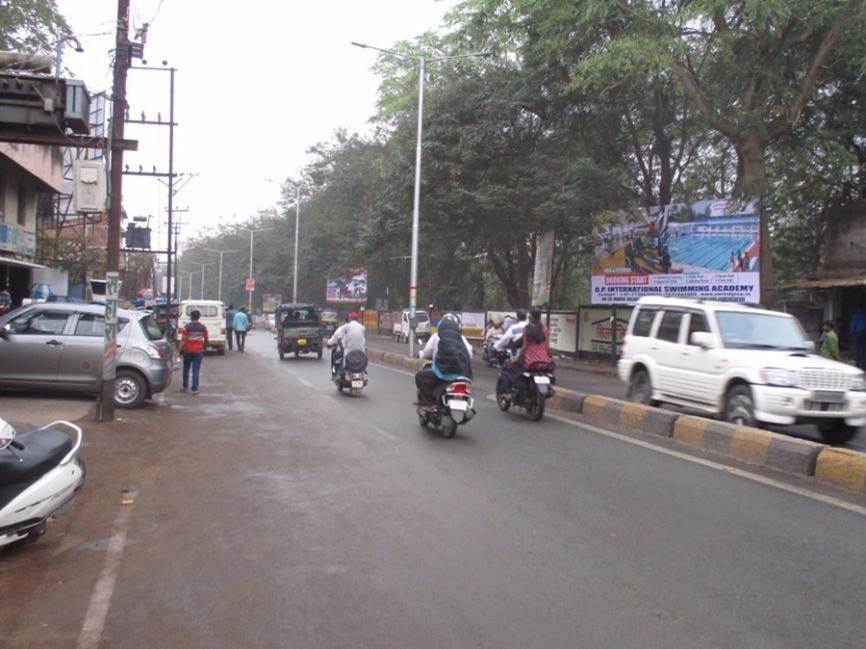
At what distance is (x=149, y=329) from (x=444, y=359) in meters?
5.58

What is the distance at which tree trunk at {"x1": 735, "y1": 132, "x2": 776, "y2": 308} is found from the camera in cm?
→ 1873

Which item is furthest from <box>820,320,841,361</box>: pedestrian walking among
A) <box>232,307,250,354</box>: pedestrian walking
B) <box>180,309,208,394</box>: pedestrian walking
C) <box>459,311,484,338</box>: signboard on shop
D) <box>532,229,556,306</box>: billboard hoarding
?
<box>459,311,484,338</box>: signboard on shop

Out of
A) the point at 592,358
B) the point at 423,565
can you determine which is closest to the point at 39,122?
the point at 423,565

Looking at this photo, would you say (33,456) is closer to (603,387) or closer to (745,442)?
A: (745,442)

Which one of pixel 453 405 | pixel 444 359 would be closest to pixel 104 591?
pixel 453 405

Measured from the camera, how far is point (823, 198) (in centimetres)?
2300

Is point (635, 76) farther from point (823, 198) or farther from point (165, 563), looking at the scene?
point (165, 563)

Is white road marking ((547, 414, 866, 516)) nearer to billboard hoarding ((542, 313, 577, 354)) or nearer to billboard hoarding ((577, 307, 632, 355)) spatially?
billboard hoarding ((577, 307, 632, 355))

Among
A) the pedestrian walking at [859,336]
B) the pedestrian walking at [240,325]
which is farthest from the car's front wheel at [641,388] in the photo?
the pedestrian walking at [240,325]

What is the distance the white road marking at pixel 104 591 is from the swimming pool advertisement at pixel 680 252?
1796cm

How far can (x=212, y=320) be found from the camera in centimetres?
2831

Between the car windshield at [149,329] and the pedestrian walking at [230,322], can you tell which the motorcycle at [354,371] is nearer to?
the car windshield at [149,329]

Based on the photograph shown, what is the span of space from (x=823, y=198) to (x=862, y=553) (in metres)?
20.5

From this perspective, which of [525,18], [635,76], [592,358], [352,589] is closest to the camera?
[352,589]
